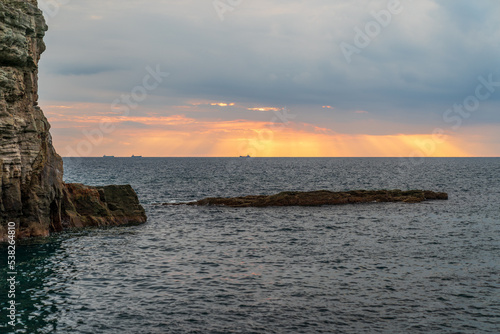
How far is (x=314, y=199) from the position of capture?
223ft

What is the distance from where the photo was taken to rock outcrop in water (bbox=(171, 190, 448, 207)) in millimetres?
67250

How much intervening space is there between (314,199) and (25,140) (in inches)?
1690

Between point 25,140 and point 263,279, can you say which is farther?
point 25,140

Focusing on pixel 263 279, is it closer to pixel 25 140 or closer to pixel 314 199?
pixel 25 140

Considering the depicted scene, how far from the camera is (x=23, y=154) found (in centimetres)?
3688

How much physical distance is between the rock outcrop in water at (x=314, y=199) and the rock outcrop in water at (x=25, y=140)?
27.3m

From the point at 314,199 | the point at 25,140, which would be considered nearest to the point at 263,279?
the point at 25,140

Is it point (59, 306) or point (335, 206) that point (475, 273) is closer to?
point (59, 306)

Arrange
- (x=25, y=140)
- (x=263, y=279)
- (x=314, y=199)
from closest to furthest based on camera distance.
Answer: (x=263, y=279), (x=25, y=140), (x=314, y=199)

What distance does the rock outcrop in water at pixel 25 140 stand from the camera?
3534 cm

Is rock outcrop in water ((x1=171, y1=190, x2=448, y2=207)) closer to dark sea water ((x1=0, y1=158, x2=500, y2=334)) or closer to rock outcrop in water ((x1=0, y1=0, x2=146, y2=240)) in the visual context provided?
dark sea water ((x1=0, y1=158, x2=500, y2=334))

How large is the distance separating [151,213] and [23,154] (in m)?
23.4

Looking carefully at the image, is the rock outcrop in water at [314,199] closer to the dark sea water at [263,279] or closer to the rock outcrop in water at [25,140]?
the dark sea water at [263,279]

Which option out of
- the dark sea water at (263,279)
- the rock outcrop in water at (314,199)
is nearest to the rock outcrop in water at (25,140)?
the dark sea water at (263,279)
